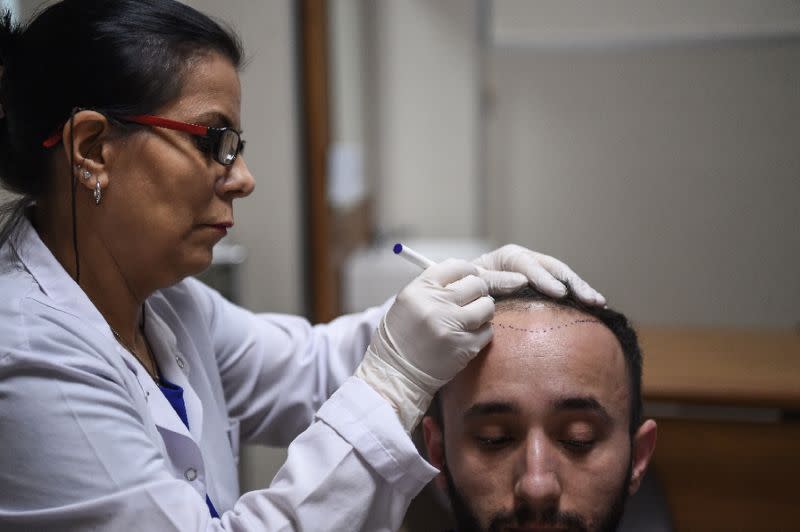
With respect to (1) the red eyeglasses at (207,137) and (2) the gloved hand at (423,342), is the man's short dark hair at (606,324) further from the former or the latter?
(1) the red eyeglasses at (207,137)

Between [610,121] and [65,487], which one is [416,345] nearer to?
[65,487]

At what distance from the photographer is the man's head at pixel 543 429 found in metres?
1.00

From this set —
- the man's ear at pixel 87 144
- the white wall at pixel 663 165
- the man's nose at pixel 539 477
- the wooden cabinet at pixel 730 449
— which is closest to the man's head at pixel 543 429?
the man's nose at pixel 539 477

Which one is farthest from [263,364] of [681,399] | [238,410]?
[681,399]

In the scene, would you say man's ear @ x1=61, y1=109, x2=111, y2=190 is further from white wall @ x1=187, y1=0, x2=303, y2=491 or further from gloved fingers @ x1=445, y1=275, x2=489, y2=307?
white wall @ x1=187, y1=0, x2=303, y2=491

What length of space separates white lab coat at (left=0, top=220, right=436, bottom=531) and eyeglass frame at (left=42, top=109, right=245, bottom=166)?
0.75 ft

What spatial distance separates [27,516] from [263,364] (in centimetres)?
58

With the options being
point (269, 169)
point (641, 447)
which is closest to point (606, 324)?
point (641, 447)

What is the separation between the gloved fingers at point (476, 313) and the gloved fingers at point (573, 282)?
18cm

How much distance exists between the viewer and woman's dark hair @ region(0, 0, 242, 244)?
0.99 meters

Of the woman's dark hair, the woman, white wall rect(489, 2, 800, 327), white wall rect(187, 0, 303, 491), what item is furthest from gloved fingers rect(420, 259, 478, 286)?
white wall rect(489, 2, 800, 327)

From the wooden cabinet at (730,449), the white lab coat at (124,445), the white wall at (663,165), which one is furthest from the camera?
the white wall at (663,165)

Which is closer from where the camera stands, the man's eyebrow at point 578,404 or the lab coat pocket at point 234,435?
the man's eyebrow at point 578,404

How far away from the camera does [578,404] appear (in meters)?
1.03
